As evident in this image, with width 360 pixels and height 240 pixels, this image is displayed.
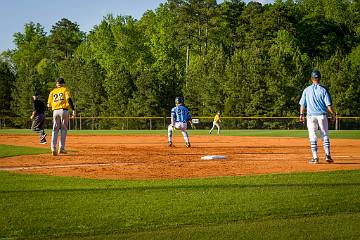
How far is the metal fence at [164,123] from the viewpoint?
4825 centimetres

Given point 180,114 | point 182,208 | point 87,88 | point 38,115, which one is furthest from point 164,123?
point 182,208

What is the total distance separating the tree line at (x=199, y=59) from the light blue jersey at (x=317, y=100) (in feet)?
131

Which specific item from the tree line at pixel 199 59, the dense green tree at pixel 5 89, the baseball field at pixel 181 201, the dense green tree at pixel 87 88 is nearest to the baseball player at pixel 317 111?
the baseball field at pixel 181 201

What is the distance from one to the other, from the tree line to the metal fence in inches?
90.1

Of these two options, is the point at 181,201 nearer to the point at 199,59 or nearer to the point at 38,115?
the point at 38,115

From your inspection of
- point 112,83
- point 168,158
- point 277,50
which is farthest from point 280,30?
point 168,158

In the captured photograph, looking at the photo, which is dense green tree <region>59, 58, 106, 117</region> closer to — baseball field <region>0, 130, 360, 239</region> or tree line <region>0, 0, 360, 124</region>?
tree line <region>0, 0, 360, 124</region>

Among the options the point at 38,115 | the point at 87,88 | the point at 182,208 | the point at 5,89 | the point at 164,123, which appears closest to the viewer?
the point at 182,208

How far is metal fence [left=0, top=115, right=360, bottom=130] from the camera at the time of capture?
4825cm

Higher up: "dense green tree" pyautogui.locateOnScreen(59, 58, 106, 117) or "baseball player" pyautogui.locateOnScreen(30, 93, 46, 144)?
"dense green tree" pyautogui.locateOnScreen(59, 58, 106, 117)

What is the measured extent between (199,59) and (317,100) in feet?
177

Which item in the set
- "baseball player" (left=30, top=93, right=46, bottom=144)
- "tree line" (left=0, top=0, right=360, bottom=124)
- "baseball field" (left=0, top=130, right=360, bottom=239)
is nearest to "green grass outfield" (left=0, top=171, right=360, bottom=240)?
"baseball field" (left=0, top=130, right=360, bottom=239)

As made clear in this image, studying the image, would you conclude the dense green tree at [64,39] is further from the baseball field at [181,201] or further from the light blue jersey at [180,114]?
the baseball field at [181,201]

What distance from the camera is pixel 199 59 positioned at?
65.3 meters
